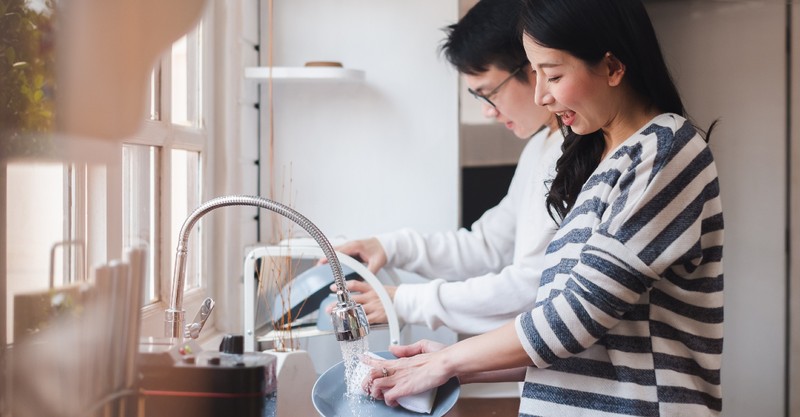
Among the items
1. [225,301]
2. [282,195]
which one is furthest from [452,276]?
[225,301]

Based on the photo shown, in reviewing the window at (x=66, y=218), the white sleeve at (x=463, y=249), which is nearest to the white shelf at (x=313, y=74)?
the white sleeve at (x=463, y=249)

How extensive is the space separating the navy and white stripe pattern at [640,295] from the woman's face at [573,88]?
5 centimetres

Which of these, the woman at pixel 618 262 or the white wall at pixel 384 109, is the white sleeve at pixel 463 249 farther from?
the woman at pixel 618 262

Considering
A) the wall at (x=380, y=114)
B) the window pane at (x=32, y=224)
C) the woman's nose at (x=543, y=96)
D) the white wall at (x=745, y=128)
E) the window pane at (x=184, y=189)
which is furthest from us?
the white wall at (x=745, y=128)

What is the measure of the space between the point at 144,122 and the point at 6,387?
0.08 m

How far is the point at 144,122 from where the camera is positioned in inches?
9.1

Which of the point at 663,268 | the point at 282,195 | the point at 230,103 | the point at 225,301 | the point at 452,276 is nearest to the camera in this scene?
the point at 663,268

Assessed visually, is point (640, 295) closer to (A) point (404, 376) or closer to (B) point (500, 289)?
(A) point (404, 376)

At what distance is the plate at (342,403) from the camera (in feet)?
2.67

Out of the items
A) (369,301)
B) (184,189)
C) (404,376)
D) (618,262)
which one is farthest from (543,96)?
(369,301)

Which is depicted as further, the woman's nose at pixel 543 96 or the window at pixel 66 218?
the woman's nose at pixel 543 96

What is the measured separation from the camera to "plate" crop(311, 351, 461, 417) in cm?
81

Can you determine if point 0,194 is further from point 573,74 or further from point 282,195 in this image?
point 282,195

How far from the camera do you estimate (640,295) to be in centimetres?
81
